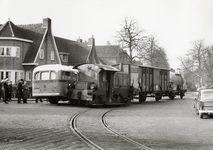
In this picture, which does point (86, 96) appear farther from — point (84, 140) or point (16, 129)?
point (84, 140)

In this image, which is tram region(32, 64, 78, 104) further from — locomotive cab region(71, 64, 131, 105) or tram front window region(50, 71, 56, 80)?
locomotive cab region(71, 64, 131, 105)

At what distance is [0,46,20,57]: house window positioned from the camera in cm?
3578

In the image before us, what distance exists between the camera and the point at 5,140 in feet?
27.3

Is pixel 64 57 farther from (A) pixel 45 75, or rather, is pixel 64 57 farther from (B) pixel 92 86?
(B) pixel 92 86

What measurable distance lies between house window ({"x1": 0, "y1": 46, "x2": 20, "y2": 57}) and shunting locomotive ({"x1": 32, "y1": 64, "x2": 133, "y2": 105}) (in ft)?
51.6

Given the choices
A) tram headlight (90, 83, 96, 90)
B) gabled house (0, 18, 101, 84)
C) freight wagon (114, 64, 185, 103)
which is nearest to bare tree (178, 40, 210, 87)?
freight wagon (114, 64, 185, 103)

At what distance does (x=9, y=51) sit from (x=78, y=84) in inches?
716

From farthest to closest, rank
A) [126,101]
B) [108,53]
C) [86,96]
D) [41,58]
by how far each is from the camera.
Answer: [108,53] → [41,58] → [126,101] → [86,96]

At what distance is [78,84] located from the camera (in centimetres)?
2077

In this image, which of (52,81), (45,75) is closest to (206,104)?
(52,81)

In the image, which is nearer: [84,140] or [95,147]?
[95,147]

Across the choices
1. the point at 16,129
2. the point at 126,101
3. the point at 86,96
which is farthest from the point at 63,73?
the point at 16,129

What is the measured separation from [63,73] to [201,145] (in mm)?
14006

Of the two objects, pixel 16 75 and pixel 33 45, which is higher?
pixel 33 45
